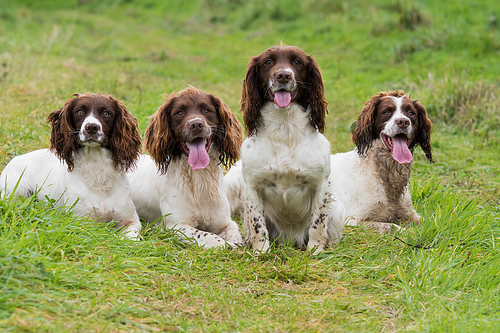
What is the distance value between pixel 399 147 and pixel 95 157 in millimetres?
2645

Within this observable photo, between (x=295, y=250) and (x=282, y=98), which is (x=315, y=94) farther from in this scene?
(x=295, y=250)

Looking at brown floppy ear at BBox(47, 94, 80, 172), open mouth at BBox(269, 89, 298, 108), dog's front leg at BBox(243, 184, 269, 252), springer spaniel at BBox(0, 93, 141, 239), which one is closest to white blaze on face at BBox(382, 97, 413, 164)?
open mouth at BBox(269, 89, 298, 108)

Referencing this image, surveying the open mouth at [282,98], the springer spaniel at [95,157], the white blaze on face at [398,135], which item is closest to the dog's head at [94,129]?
the springer spaniel at [95,157]

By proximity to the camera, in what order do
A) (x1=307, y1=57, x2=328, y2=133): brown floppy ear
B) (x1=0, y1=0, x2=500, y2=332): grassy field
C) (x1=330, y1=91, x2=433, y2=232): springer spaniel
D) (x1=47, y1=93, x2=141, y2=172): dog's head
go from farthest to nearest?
(x1=330, y1=91, x2=433, y2=232): springer spaniel → (x1=47, y1=93, x2=141, y2=172): dog's head → (x1=307, y1=57, x2=328, y2=133): brown floppy ear → (x1=0, y1=0, x2=500, y2=332): grassy field

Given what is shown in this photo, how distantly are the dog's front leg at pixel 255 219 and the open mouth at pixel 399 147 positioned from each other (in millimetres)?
1446

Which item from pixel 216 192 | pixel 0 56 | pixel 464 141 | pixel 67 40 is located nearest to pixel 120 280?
pixel 216 192

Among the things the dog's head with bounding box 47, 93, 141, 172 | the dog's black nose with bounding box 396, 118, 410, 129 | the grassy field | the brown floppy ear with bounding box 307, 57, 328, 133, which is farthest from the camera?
the dog's black nose with bounding box 396, 118, 410, 129

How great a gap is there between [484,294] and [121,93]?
669cm

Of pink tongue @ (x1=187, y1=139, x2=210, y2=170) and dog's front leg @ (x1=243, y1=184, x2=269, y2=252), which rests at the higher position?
pink tongue @ (x1=187, y1=139, x2=210, y2=170)

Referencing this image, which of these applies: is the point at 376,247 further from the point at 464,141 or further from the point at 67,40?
the point at 67,40

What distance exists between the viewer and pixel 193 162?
4078 mm

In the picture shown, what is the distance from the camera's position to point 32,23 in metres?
18.7

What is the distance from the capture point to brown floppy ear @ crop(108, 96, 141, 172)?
164 inches

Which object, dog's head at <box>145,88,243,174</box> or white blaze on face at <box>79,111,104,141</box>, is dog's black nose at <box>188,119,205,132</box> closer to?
dog's head at <box>145,88,243,174</box>
